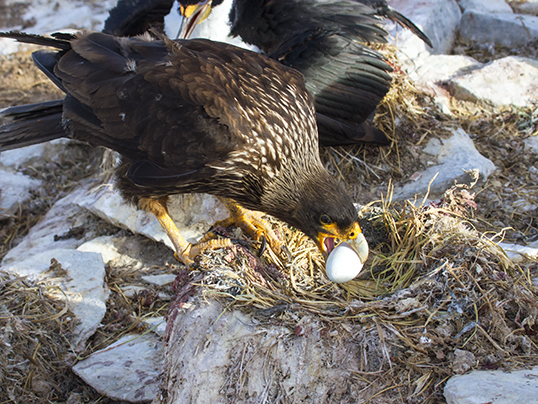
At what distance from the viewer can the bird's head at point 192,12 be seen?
171 inches

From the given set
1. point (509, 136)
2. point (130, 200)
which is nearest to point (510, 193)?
point (509, 136)

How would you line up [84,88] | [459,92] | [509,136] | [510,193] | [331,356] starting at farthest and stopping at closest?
[459,92] < [509,136] < [510,193] < [84,88] < [331,356]

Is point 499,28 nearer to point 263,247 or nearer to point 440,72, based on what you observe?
point 440,72

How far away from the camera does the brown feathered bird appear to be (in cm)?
262

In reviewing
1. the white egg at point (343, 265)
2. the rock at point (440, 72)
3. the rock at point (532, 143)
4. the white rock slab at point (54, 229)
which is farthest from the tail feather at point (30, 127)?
the rock at point (532, 143)

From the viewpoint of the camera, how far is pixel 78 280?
10.7ft

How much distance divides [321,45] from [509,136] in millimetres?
1927

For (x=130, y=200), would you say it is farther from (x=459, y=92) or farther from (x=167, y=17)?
(x=459, y=92)

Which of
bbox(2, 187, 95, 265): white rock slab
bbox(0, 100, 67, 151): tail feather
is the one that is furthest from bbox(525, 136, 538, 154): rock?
bbox(2, 187, 95, 265): white rock slab

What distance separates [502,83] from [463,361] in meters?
→ 3.45

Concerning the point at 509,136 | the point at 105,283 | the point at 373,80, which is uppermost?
the point at 373,80

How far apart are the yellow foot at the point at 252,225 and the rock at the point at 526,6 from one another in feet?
16.3

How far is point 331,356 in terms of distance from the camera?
2.12m

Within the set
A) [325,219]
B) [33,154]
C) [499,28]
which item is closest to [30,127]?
[325,219]
